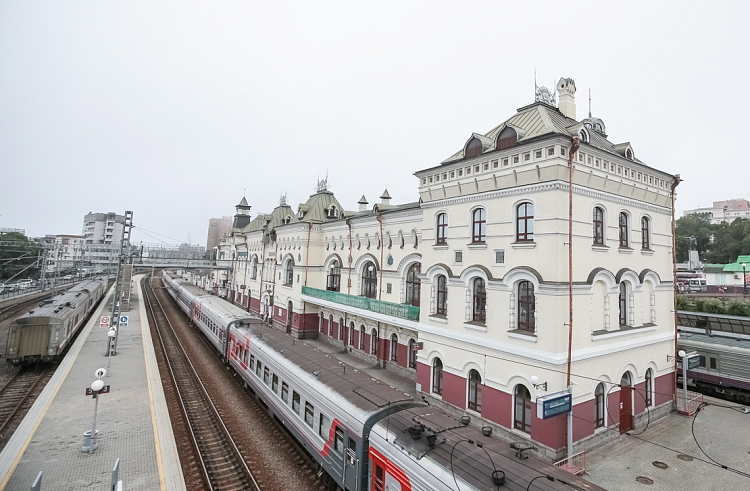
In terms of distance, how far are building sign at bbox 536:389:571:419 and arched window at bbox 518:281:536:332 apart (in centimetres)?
232

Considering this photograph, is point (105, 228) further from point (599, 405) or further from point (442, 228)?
point (599, 405)

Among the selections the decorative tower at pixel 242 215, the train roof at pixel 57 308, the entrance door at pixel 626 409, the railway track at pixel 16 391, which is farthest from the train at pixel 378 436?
the decorative tower at pixel 242 215

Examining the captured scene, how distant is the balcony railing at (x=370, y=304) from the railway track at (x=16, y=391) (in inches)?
607

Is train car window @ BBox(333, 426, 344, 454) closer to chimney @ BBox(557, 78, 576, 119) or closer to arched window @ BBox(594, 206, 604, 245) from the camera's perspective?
arched window @ BBox(594, 206, 604, 245)

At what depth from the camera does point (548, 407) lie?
34.1 feet

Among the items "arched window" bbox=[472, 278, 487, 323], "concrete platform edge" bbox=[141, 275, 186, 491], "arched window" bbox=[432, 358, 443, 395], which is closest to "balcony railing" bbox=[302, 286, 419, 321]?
"arched window" bbox=[432, 358, 443, 395]

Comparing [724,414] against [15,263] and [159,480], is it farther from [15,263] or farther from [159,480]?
[15,263]

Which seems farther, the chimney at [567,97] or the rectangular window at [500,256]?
the chimney at [567,97]

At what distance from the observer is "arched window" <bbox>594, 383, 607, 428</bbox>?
1270cm

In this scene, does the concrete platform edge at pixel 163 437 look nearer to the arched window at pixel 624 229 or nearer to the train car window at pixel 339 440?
the train car window at pixel 339 440

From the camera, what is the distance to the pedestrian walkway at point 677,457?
10328 mm

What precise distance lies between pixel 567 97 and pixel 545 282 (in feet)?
33.5

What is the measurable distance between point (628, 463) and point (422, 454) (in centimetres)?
865

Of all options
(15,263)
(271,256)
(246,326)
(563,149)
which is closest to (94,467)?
(246,326)
